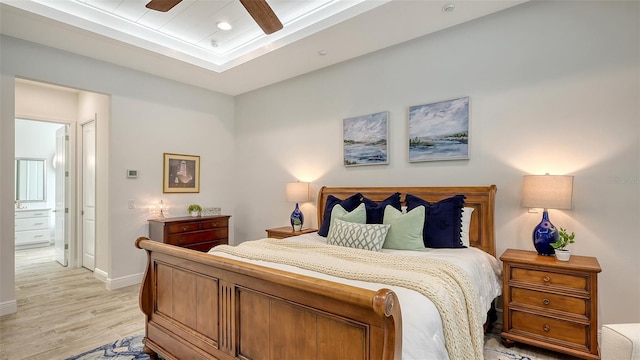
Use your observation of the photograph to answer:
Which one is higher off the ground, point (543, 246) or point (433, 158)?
point (433, 158)

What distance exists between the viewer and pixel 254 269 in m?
1.63

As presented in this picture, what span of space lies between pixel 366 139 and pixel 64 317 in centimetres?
379

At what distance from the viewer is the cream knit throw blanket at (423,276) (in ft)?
5.14

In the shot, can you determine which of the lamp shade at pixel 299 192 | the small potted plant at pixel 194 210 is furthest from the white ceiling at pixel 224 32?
the small potted plant at pixel 194 210

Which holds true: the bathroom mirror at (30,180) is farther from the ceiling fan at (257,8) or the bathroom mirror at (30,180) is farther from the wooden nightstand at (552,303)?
the wooden nightstand at (552,303)

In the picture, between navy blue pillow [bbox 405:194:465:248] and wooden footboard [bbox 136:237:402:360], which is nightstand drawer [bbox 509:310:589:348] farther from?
wooden footboard [bbox 136:237:402:360]

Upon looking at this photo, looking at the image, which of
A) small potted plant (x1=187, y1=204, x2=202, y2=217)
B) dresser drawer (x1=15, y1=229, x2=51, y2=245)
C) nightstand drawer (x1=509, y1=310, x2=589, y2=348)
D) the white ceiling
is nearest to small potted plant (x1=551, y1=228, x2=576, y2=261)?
nightstand drawer (x1=509, y1=310, x2=589, y2=348)

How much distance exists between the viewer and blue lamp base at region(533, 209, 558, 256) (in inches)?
98.9

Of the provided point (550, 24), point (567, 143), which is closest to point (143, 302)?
point (567, 143)

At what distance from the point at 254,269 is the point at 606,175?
2874 millimetres

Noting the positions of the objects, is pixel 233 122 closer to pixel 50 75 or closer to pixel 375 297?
pixel 50 75

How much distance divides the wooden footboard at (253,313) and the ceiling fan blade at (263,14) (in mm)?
1827

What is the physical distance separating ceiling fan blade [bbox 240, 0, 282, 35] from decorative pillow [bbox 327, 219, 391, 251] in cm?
184

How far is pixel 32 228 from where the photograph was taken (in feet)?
22.2
